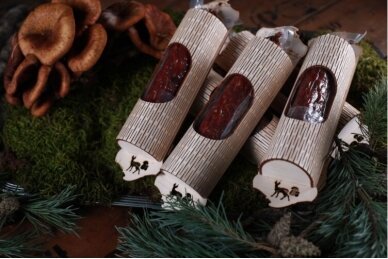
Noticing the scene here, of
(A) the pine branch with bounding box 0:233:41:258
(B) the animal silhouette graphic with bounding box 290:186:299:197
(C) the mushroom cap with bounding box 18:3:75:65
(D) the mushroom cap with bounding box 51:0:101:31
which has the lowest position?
(A) the pine branch with bounding box 0:233:41:258

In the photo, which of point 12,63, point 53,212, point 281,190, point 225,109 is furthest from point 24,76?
point 281,190

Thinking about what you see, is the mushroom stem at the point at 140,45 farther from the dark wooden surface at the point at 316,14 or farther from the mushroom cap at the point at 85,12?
the dark wooden surface at the point at 316,14

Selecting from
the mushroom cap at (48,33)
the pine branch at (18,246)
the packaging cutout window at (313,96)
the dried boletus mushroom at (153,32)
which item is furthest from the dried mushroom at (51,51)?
the packaging cutout window at (313,96)

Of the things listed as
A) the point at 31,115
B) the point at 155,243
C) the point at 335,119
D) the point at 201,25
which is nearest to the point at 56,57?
the point at 31,115

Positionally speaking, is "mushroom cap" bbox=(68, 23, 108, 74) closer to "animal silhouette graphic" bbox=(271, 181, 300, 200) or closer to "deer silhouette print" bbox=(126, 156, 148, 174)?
"deer silhouette print" bbox=(126, 156, 148, 174)

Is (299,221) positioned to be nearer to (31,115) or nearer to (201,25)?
(201,25)

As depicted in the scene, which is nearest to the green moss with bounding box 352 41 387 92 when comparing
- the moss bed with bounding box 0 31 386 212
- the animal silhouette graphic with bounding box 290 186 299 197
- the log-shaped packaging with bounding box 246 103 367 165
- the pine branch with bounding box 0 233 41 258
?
the moss bed with bounding box 0 31 386 212

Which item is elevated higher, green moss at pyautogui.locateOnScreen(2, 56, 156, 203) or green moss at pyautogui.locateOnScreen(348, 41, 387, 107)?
green moss at pyautogui.locateOnScreen(348, 41, 387, 107)

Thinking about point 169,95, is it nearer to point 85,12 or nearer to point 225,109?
point 225,109
